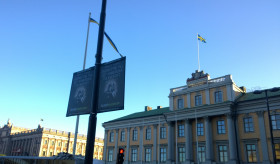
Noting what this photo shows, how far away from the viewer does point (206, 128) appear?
37938mm

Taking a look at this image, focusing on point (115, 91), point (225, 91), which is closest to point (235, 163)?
point (225, 91)

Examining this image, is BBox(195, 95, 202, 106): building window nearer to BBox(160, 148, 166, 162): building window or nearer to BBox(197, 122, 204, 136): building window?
BBox(197, 122, 204, 136): building window

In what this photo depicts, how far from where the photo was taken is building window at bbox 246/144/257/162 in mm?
33416

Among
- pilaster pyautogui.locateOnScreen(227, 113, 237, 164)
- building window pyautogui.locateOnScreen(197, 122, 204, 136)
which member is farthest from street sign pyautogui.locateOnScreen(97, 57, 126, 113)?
building window pyautogui.locateOnScreen(197, 122, 204, 136)

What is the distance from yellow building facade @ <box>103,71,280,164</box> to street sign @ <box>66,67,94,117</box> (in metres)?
28.6

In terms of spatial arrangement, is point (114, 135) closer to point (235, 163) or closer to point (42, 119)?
point (235, 163)

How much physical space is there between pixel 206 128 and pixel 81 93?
3015 cm

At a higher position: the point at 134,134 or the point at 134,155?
the point at 134,134

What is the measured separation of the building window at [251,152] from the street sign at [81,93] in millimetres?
29446

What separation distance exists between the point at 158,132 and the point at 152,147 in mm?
2773

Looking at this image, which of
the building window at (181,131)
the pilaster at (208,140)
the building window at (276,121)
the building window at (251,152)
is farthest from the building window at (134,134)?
the building window at (276,121)

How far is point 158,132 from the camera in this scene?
44781mm

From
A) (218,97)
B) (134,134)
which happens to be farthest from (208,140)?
(134,134)

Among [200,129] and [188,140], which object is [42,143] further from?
[200,129]
